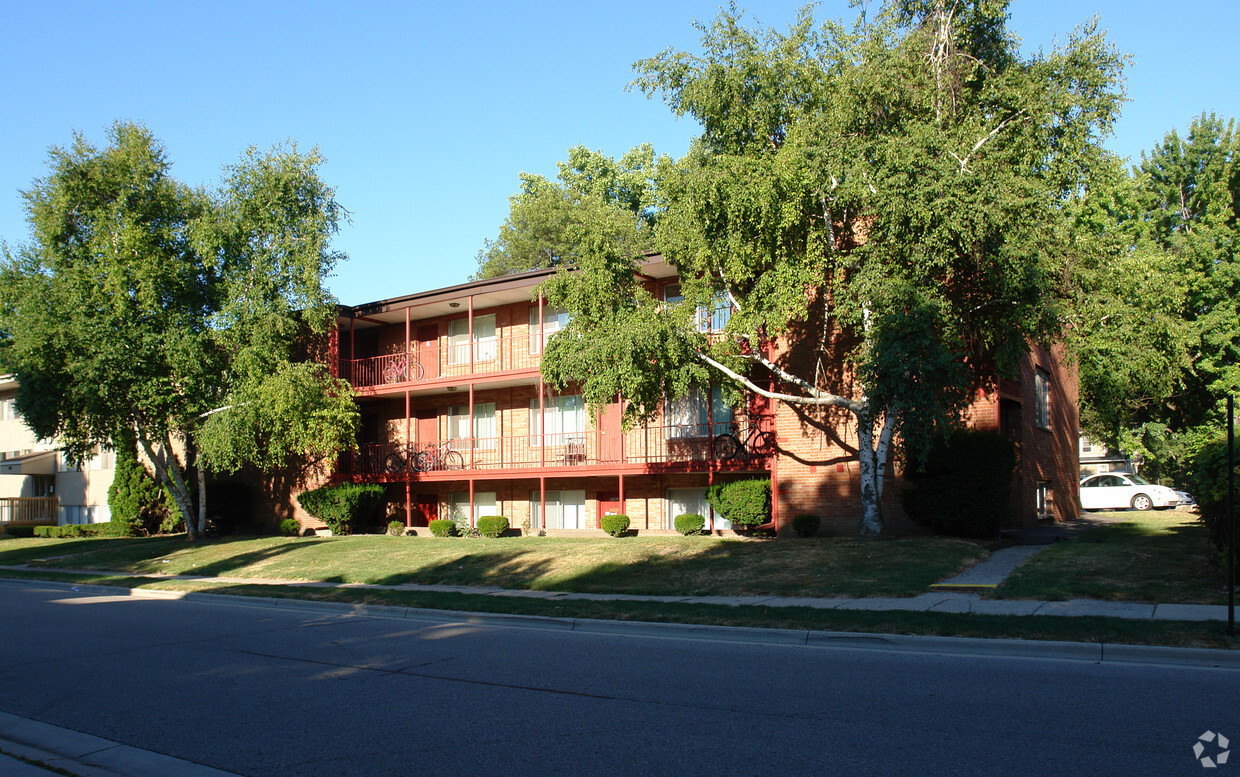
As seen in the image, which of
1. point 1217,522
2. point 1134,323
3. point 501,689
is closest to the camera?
point 501,689

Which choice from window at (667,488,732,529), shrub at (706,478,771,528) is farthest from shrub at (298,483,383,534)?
shrub at (706,478,771,528)

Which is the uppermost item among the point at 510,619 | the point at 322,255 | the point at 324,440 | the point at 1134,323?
the point at 322,255

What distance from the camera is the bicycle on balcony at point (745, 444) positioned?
22734 mm

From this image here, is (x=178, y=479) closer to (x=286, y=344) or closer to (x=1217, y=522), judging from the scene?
(x=286, y=344)

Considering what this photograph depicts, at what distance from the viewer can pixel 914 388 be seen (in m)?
15.9

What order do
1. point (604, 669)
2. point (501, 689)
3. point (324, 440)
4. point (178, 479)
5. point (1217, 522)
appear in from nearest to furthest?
point (501, 689) → point (604, 669) → point (1217, 522) → point (324, 440) → point (178, 479)

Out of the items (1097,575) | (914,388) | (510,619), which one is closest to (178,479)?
(510,619)

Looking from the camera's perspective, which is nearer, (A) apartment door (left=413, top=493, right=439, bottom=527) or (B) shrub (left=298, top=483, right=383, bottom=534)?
(B) shrub (left=298, top=483, right=383, bottom=534)

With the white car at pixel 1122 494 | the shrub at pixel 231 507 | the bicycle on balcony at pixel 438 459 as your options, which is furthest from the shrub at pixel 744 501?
the white car at pixel 1122 494

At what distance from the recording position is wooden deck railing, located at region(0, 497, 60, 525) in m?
40.2

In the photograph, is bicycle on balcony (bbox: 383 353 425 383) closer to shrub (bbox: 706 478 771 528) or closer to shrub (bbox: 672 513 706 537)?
shrub (bbox: 672 513 706 537)

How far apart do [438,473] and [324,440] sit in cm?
354

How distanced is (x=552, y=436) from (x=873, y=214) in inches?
531

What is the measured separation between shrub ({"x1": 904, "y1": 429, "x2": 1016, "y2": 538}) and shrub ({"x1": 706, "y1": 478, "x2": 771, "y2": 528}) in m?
3.85
